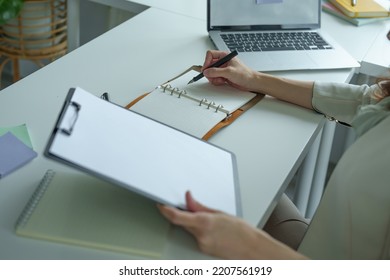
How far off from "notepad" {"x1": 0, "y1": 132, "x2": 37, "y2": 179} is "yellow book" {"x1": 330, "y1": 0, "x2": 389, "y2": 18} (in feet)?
3.75

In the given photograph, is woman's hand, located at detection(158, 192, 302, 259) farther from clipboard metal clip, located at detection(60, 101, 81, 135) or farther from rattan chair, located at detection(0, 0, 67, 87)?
rattan chair, located at detection(0, 0, 67, 87)

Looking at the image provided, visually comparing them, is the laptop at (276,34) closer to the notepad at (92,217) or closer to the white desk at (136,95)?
the white desk at (136,95)

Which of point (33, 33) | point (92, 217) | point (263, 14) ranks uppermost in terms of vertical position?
point (263, 14)

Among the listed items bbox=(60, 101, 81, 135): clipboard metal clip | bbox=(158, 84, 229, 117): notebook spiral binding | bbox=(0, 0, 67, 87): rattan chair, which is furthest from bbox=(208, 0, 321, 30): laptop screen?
bbox=(0, 0, 67, 87): rattan chair

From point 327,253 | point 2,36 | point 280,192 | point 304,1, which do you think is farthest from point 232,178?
point 2,36

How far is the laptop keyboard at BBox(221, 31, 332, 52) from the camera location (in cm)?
146

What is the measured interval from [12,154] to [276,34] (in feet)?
2.80

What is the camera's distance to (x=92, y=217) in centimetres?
85

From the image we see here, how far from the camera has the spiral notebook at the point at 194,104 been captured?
1113 mm

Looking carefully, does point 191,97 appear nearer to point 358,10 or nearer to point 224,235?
point 224,235

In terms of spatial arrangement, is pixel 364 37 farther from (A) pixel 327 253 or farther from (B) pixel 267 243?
(B) pixel 267 243

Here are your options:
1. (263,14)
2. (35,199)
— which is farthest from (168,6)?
(35,199)

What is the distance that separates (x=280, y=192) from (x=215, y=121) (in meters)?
0.22

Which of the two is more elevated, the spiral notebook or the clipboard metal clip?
the clipboard metal clip
